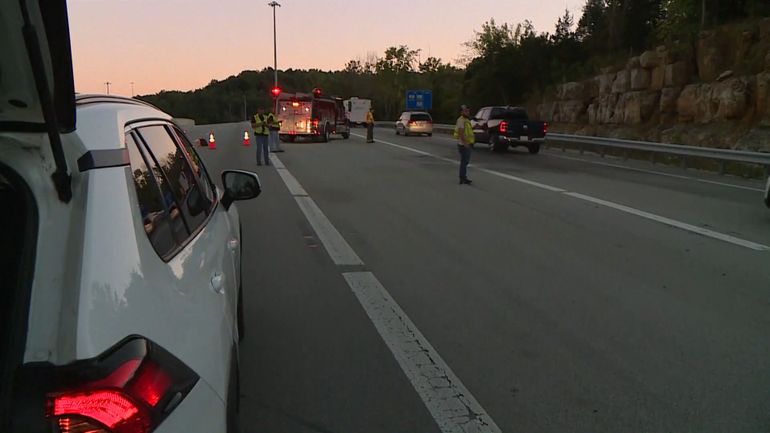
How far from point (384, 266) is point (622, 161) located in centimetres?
1680

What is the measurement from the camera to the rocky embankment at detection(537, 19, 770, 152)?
79.3 ft

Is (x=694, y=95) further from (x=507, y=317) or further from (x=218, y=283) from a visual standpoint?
(x=218, y=283)

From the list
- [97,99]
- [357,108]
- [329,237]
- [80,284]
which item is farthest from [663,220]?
[357,108]

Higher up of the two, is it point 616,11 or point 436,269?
point 616,11

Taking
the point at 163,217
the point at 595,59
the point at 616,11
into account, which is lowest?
the point at 163,217

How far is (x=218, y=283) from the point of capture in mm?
2729

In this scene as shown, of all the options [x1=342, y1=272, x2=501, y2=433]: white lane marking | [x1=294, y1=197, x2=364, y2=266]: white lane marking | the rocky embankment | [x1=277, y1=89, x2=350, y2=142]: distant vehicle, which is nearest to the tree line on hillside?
the rocky embankment

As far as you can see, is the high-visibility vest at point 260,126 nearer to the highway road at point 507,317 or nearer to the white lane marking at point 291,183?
the white lane marking at point 291,183

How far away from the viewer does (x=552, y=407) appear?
383 cm

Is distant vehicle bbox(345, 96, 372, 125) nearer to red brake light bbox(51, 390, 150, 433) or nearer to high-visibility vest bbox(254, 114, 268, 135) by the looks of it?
high-visibility vest bbox(254, 114, 268, 135)

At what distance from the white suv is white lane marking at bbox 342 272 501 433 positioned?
1703mm

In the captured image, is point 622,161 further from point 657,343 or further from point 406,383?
point 406,383

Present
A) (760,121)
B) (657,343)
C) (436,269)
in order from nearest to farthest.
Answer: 1. (657,343)
2. (436,269)
3. (760,121)

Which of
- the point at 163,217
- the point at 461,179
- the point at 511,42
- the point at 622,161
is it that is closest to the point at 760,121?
the point at 622,161
